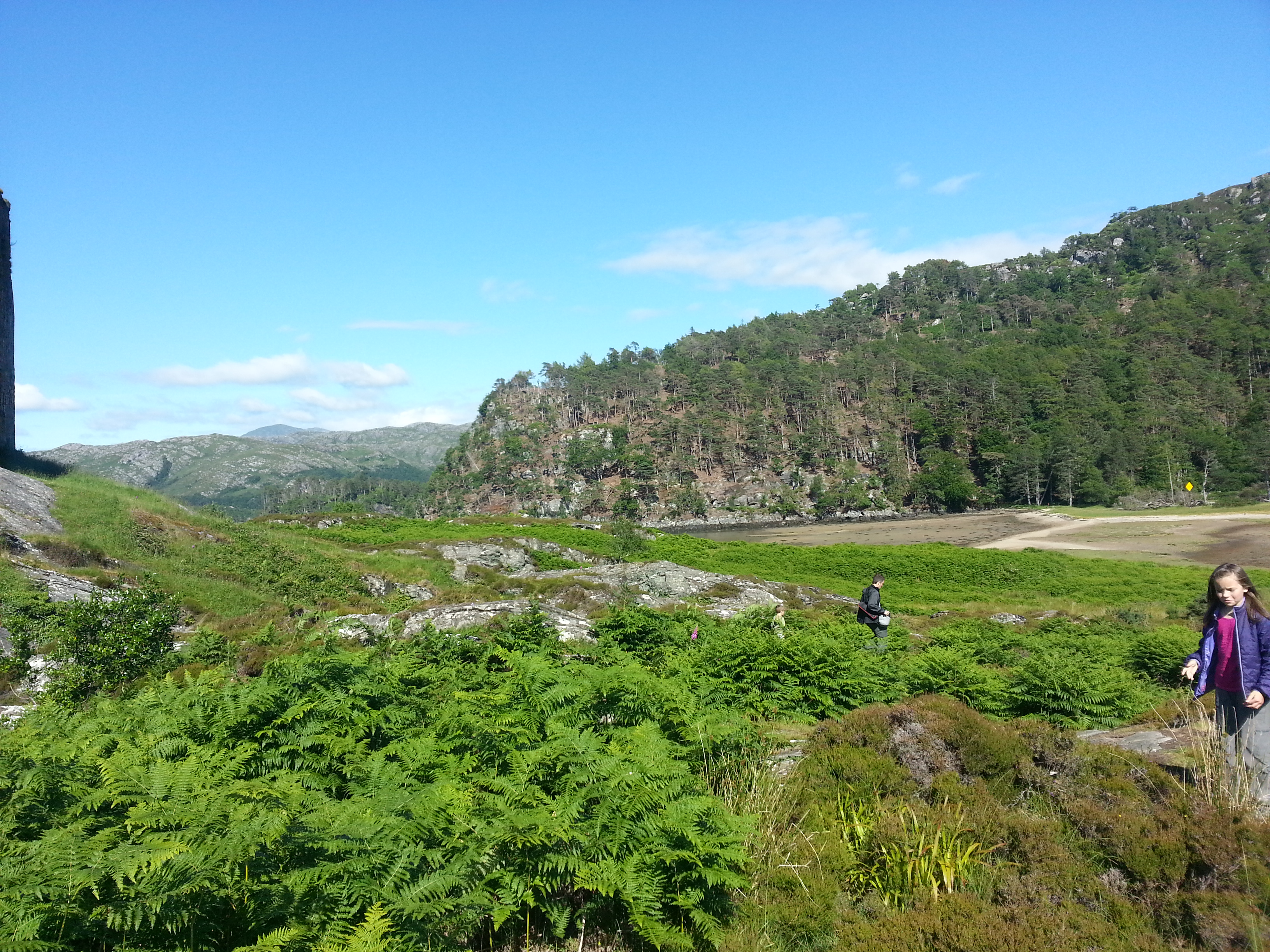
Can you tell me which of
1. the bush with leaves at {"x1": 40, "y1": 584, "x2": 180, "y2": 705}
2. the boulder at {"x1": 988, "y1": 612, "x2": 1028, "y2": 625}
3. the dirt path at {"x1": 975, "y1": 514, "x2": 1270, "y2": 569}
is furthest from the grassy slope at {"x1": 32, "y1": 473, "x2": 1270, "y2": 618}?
the dirt path at {"x1": 975, "y1": 514, "x2": 1270, "y2": 569}

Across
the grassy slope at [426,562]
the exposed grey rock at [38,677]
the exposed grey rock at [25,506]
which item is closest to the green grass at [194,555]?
the grassy slope at [426,562]

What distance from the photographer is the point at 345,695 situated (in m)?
5.92

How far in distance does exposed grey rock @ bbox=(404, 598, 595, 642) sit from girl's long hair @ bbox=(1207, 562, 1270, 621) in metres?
10.7

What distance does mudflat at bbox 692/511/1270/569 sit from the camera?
50469mm

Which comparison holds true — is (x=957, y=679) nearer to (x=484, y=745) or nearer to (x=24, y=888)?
(x=484, y=745)

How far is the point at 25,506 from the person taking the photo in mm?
20781

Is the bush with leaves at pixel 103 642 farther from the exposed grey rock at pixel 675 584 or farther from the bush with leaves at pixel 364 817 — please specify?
the exposed grey rock at pixel 675 584

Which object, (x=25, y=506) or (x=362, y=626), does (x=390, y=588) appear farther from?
(x=362, y=626)

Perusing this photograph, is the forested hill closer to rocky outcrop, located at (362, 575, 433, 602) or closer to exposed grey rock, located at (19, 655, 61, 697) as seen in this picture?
rocky outcrop, located at (362, 575, 433, 602)

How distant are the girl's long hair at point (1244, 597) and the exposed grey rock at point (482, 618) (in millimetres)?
10722

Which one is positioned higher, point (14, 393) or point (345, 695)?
point (14, 393)

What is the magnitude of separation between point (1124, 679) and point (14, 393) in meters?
45.3

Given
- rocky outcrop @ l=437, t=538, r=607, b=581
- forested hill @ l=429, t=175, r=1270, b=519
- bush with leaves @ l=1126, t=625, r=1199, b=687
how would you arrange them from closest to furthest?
bush with leaves @ l=1126, t=625, r=1199, b=687, rocky outcrop @ l=437, t=538, r=607, b=581, forested hill @ l=429, t=175, r=1270, b=519

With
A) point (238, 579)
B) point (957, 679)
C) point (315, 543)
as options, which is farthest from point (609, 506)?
point (957, 679)
